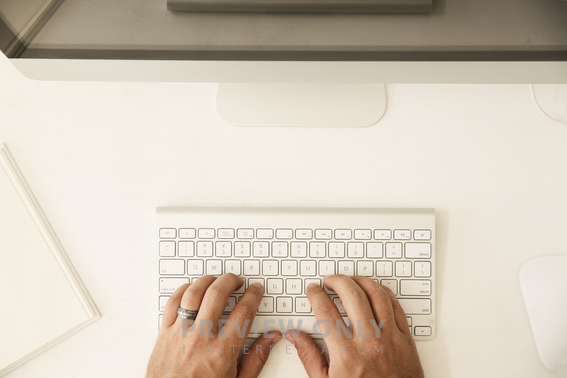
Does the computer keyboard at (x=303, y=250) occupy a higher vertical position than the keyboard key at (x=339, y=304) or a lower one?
higher

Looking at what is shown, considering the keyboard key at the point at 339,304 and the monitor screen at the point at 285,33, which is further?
the keyboard key at the point at 339,304

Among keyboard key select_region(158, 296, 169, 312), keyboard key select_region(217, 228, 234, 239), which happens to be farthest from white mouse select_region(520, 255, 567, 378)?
keyboard key select_region(158, 296, 169, 312)

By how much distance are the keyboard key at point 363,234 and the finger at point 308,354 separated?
0.57 ft

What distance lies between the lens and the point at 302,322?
523 mm

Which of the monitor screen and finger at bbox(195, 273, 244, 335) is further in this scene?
finger at bbox(195, 273, 244, 335)

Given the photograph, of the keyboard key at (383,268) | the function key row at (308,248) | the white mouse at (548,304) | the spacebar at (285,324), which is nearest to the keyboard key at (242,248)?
the function key row at (308,248)

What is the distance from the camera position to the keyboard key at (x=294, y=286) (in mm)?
523

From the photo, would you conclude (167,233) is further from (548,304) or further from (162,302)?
(548,304)

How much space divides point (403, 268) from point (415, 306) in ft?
0.21

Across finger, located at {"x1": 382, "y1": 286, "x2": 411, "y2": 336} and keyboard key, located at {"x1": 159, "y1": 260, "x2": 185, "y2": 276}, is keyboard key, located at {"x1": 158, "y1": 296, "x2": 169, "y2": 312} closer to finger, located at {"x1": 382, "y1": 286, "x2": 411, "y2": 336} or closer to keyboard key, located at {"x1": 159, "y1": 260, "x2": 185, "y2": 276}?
keyboard key, located at {"x1": 159, "y1": 260, "x2": 185, "y2": 276}

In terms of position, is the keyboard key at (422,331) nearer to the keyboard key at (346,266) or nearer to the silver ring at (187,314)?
the keyboard key at (346,266)

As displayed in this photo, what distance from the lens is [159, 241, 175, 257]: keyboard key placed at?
524mm

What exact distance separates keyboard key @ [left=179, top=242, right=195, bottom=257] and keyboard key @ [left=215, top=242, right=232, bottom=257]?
0.04 m

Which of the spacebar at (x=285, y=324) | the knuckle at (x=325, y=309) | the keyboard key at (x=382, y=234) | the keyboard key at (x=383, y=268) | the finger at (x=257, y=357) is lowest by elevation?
the finger at (x=257, y=357)
